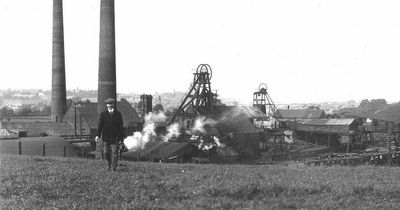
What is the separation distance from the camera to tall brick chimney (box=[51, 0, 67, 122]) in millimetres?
36281

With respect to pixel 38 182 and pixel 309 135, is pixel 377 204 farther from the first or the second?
pixel 309 135

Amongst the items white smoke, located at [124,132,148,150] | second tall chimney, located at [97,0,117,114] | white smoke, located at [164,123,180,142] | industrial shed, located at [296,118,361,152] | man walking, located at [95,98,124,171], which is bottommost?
industrial shed, located at [296,118,361,152]

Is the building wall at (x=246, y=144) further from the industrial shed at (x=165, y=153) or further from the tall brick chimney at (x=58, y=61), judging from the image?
the tall brick chimney at (x=58, y=61)

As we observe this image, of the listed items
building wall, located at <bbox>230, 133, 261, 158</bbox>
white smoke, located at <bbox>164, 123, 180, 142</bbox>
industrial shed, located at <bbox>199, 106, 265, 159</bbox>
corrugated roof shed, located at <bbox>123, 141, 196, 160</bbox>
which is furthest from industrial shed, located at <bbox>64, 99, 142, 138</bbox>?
corrugated roof shed, located at <bbox>123, 141, 196, 160</bbox>

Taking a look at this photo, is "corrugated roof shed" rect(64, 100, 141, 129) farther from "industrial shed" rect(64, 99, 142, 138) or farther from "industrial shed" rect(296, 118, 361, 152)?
"industrial shed" rect(296, 118, 361, 152)

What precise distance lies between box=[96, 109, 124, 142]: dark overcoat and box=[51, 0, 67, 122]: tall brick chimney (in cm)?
2929

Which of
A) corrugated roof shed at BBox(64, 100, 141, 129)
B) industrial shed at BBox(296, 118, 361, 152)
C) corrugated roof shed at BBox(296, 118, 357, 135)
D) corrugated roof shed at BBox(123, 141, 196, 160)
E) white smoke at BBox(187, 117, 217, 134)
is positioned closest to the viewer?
corrugated roof shed at BBox(123, 141, 196, 160)

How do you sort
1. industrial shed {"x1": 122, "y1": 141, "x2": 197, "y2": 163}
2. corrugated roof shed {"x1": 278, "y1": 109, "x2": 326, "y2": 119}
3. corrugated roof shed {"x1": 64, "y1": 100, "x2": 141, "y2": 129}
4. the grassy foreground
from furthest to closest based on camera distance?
corrugated roof shed {"x1": 278, "y1": 109, "x2": 326, "y2": 119} < corrugated roof shed {"x1": 64, "y1": 100, "x2": 141, "y2": 129} < industrial shed {"x1": 122, "y1": 141, "x2": 197, "y2": 163} < the grassy foreground

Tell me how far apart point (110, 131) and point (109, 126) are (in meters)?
0.12

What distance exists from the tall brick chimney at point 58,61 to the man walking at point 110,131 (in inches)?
1153

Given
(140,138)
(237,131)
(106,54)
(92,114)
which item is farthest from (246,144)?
(106,54)

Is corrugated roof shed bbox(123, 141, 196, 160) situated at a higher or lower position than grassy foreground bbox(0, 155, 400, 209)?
lower

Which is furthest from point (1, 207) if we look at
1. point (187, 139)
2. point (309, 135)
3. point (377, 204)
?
point (309, 135)

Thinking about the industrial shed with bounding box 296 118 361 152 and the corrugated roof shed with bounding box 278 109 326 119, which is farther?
the corrugated roof shed with bounding box 278 109 326 119
